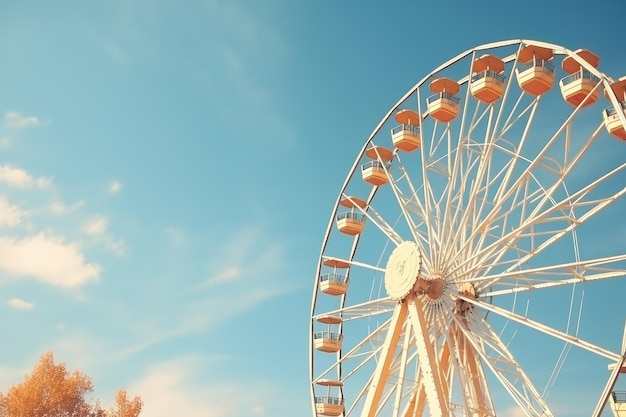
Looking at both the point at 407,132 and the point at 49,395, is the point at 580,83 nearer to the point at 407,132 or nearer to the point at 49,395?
the point at 407,132

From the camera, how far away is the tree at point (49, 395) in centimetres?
3155

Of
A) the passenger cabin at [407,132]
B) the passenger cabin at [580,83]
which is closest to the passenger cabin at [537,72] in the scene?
the passenger cabin at [580,83]

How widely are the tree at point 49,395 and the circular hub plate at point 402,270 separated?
20830mm

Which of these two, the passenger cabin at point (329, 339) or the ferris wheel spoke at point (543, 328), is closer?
the ferris wheel spoke at point (543, 328)

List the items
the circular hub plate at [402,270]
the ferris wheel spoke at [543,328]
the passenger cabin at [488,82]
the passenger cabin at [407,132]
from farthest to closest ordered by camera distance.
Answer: the passenger cabin at [407,132], the passenger cabin at [488,82], the circular hub plate at [402,270], the ferris wheel spoke at [543,328]

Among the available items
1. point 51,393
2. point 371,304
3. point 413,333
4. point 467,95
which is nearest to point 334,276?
point 371,304

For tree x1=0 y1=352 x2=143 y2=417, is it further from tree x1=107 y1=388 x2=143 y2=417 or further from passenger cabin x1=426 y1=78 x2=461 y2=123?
passenger cabin x1=426 y1=78 x2=461 y2=123

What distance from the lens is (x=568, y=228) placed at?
59.7 ft

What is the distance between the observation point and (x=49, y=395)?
1281 inches

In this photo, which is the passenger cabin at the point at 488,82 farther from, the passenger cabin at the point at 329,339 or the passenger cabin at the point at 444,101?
the passenger cabin at the point at 329,339

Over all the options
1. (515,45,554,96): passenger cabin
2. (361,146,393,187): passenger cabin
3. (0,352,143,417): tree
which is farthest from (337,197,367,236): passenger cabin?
(0,352,143,417): tree

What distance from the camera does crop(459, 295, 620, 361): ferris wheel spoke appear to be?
15703mm

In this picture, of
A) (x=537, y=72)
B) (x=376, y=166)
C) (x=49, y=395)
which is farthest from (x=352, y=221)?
(x=49, y=395)

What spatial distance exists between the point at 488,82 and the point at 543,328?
7.73m
